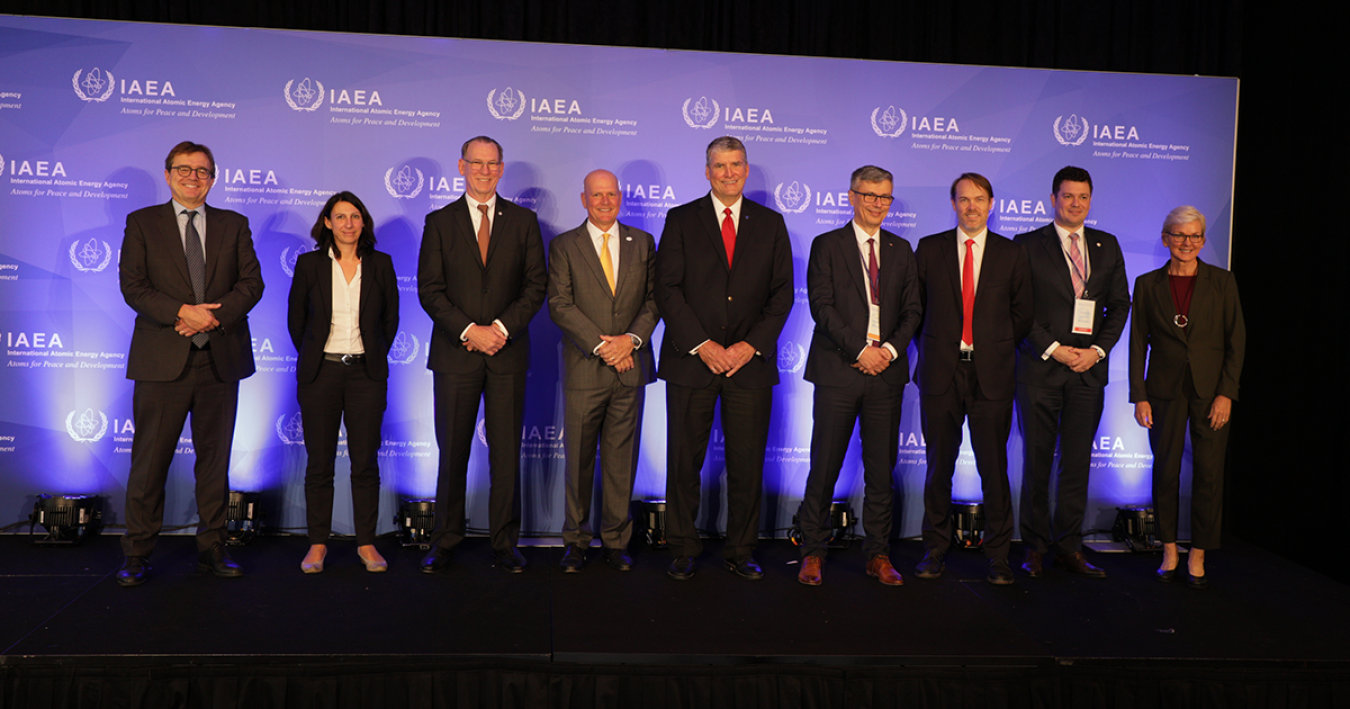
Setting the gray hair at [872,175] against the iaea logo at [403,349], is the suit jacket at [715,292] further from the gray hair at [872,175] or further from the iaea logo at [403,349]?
the iaea logo at [403,349]

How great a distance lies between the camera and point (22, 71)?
4.20 m

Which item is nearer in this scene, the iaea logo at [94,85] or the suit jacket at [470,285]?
the suit jacket at [470,285]

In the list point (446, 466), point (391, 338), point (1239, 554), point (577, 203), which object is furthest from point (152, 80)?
point (1239, 554)

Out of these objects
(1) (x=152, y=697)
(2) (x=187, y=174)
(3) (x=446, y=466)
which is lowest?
(1) (x=152, y=697)

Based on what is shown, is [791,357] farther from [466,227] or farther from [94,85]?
[94,85]

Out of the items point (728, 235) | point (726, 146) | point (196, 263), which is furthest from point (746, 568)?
point (196, 263)

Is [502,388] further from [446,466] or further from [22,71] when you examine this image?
[22,71]

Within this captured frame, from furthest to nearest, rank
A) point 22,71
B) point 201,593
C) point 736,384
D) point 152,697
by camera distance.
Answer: point 22,71, point 736,384, point 201,593, point 152,697

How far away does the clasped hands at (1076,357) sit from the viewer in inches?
152

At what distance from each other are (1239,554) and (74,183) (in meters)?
6.34

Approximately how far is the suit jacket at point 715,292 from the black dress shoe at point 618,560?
0.84 metres

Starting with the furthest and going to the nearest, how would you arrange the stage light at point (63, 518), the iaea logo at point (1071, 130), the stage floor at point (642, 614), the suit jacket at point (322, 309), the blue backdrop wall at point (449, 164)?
the iaea logo at point (1071, 130)
the blue backdrop wall at point (449, 164)
the stage light at point (63, 518)
the suit jacket at point (322, 309)
the stage floor at point (642, 614)

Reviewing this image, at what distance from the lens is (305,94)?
434cm

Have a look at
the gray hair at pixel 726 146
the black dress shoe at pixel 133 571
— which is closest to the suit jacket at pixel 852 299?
the gray hair at pixel 726 146
